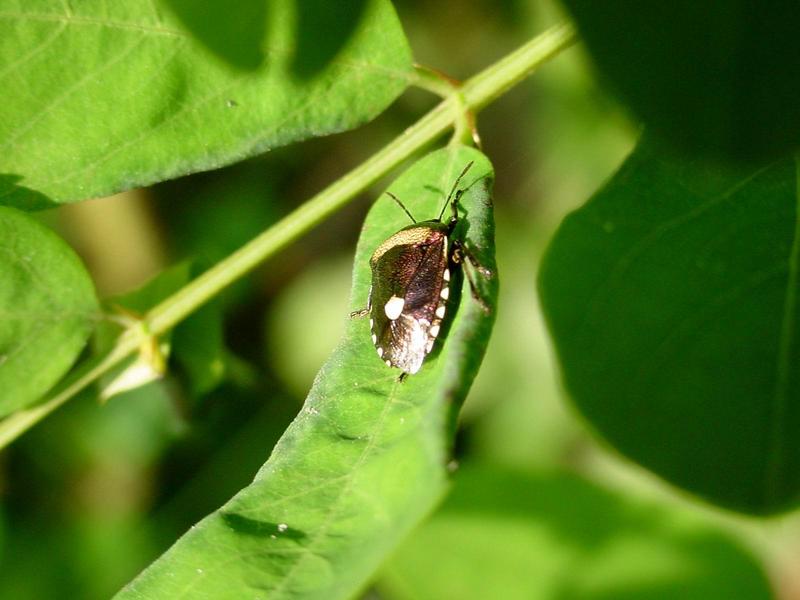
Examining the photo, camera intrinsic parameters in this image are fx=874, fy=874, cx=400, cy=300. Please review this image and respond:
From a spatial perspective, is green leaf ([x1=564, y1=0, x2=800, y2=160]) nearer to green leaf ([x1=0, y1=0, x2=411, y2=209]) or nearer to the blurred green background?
green leaf ([x1=0, y1=0, x2=411, y2=209])

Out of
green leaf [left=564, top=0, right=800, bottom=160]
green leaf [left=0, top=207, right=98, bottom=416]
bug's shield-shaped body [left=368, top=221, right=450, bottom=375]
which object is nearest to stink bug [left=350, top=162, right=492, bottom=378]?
bug's shield-shaped body [left=368, top=221, right=450, bottom=375]

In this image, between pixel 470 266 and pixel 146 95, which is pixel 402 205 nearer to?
pixel 470 266

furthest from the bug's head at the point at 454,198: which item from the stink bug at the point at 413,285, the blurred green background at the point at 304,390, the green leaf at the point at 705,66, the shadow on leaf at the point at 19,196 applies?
the blurred green background at the point at 304,390

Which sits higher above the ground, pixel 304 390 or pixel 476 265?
pixel 476 265

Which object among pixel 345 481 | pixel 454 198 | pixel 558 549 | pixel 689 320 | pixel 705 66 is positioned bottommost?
pixel 558 549

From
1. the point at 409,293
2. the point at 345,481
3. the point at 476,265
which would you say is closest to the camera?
the point at 345,481

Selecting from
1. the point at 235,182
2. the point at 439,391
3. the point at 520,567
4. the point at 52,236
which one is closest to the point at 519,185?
the point at 235,182

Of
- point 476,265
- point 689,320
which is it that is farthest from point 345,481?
point 689,320
